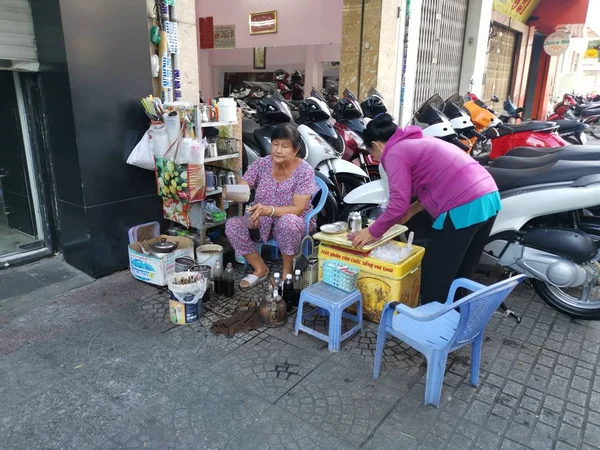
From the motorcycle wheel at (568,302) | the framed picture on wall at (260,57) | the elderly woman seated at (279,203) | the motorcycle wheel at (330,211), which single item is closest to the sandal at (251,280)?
the elderly woman seated at (279,203)

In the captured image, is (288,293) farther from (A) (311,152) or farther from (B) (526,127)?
Result: (B) (526,127)

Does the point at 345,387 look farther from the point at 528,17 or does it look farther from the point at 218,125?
the point at 528,17

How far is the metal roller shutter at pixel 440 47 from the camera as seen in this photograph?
788 centimetres

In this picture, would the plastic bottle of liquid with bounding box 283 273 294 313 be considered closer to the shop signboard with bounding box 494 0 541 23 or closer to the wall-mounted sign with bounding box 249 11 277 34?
the wall-mounted sign with bounding box 249 11 277 34

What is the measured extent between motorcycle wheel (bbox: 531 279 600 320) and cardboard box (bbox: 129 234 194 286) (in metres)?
2.74

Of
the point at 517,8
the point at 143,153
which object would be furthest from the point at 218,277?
the point at 517,8

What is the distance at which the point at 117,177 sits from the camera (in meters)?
3.68

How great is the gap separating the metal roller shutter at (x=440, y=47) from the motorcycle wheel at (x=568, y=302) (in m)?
5.22

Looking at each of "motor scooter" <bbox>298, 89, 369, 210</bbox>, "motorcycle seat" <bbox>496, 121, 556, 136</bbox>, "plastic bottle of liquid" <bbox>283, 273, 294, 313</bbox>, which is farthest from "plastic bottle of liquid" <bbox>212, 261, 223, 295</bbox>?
"motorcycle seat" <bbox>496, 121, 556, 136</bbox>

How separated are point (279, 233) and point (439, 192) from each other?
1.33 metres

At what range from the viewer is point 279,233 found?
3514mm

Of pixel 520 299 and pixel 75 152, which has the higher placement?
pixel 75 152

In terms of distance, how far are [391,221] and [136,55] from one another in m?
2.46

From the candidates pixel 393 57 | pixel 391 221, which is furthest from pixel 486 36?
pixel 391 221
